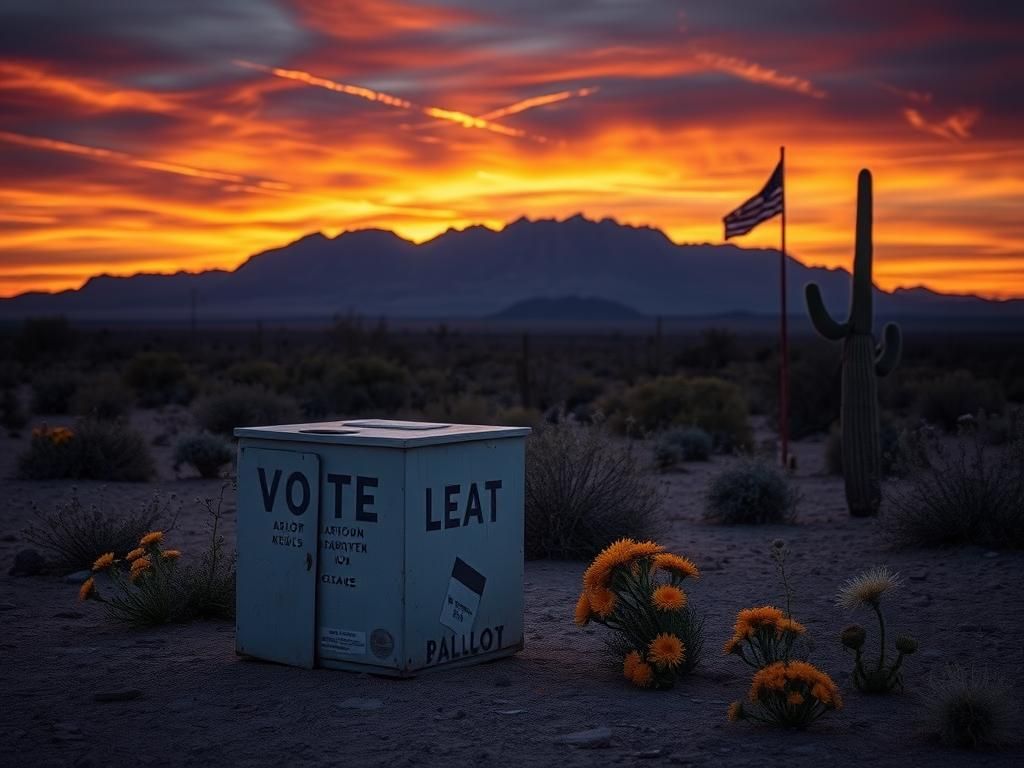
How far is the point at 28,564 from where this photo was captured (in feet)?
35.7

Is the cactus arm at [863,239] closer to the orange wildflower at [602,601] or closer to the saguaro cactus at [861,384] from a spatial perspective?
the saguaro cactus at [861,384]

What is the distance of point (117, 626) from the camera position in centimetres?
876

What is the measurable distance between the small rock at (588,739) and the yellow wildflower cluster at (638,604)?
84 cm

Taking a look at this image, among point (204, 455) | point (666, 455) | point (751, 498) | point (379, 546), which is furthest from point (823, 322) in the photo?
point (379, 546)

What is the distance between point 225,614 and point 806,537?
22.8 feet

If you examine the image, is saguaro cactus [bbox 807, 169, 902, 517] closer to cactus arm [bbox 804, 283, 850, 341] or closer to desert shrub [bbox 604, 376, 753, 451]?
cactus arm [bbox 804, 283, 850, 341]

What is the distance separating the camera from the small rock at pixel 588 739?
19.5ft

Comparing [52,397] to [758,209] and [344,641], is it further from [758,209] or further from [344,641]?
[344,641]

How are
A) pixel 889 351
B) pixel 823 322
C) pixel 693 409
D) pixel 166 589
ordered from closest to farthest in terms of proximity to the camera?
pixel 166 589 → pixel 823 322 → pixel 889 351 → pixel 693 409

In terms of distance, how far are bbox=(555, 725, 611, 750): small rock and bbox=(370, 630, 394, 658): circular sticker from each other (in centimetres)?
133

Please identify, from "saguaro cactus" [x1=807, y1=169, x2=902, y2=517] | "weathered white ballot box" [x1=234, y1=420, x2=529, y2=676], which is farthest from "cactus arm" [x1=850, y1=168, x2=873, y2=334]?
"weathered white ballot box" [x1=234, y1=420, x2=529, y2=676]

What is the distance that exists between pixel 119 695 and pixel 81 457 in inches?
459

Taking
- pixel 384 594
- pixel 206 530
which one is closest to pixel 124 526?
pixel 206 530

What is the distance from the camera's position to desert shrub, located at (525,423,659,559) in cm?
1191
